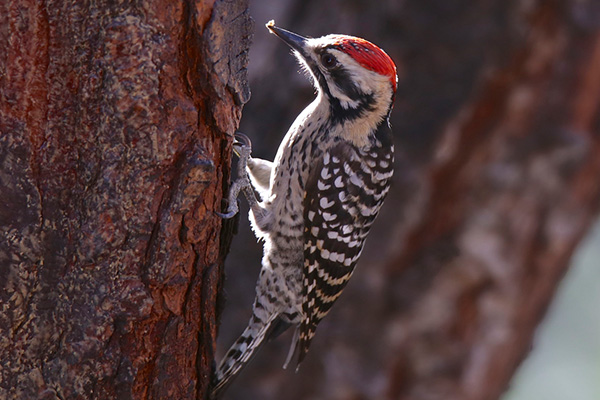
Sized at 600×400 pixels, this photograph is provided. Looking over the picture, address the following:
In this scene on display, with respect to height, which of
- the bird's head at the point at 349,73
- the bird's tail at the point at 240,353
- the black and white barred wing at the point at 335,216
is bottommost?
the bird's tail at the point at 240,353

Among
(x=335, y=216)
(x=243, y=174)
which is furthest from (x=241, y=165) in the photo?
(x=335, y=216)

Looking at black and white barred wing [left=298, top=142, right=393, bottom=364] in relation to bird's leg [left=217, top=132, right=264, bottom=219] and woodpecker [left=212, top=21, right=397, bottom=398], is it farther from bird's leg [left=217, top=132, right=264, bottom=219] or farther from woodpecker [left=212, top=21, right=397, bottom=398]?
bird's leg [left=217, top=132, right=264, bottom=219]

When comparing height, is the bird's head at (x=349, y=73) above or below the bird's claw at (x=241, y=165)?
above

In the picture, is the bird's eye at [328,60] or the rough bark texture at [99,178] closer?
the rough bark texture at [99,178]

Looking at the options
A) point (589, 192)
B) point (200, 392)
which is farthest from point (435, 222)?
point (200, 392)

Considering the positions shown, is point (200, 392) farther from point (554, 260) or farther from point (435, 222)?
point (554, 260)

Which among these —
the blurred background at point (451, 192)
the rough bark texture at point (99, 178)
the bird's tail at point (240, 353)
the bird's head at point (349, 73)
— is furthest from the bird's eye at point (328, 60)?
the bird's tail at point (240, 353)

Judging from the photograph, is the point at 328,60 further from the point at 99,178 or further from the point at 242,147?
the point at 99,178

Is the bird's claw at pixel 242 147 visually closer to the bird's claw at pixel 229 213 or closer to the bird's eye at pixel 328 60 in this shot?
the bird's eye at pixel 328 60

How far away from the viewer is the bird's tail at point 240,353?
3170 millimetres

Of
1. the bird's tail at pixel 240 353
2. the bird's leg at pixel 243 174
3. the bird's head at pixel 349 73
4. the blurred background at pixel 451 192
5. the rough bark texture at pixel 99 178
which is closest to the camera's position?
the rough bark texture at pixel 99 178

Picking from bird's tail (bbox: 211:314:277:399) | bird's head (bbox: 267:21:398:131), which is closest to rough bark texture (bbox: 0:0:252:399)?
bird's tail (bbox: 211:314:277:399)

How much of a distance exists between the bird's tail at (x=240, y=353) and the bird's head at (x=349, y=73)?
1226mm

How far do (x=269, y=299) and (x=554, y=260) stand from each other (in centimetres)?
224
